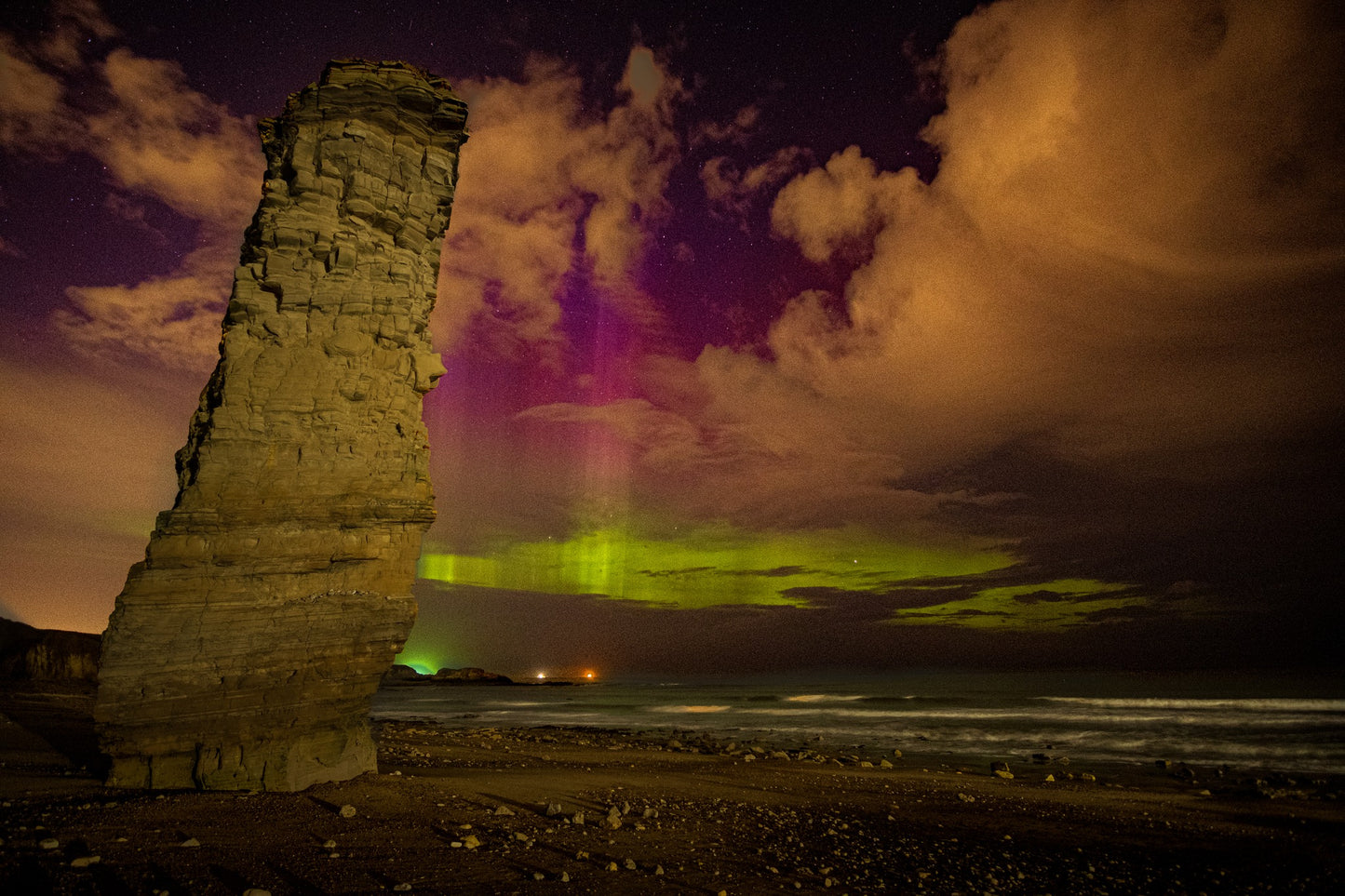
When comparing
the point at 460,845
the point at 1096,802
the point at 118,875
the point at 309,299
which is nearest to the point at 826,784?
the point at 1096,802

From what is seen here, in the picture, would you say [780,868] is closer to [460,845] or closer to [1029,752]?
[460,845]

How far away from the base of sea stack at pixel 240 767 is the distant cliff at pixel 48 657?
1727 inches

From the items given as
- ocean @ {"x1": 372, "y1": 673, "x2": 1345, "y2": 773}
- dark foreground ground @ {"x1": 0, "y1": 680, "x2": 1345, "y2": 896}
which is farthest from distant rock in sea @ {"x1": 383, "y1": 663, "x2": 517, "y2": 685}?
dark foreground ground @ {"x1": 0, "y1": 680, "x2": 1345, "y2": 896}

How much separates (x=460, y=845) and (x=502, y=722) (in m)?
33.8

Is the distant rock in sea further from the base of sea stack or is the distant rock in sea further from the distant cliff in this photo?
the base of sea stack

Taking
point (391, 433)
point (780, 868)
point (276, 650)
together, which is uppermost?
point (391, 433)

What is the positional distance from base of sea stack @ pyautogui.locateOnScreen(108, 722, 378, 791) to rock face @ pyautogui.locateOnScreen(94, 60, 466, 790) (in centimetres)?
2

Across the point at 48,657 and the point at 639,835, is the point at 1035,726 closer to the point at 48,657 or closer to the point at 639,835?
the point at 639,835

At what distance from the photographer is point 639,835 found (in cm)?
900

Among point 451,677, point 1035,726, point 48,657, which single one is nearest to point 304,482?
point 1035,726

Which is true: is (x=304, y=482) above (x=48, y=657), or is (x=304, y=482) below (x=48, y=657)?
above

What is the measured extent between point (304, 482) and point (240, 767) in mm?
4331

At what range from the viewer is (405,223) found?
39.4 ft

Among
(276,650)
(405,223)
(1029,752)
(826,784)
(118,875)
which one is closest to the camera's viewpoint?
(118,875)
